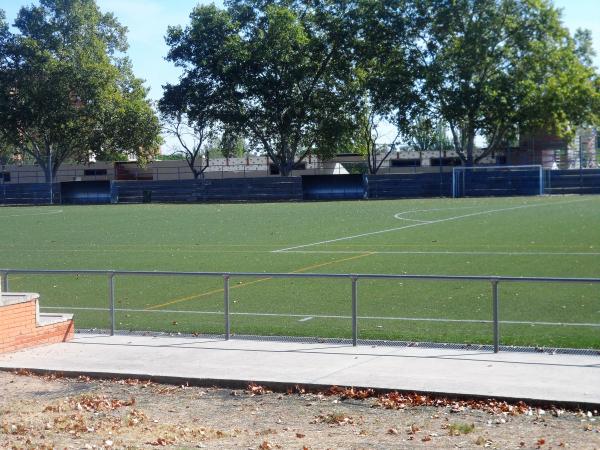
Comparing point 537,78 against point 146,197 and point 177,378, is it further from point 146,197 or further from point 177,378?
point 177,378

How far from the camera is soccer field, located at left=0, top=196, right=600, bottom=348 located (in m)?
15.4

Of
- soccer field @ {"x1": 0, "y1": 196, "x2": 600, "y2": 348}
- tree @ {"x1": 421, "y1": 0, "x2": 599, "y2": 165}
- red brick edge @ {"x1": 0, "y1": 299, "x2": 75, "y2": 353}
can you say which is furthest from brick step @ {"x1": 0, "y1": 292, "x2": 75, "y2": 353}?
tree @ {"x1": 421, "y1": 0, "x2": 599, "y2": 165}

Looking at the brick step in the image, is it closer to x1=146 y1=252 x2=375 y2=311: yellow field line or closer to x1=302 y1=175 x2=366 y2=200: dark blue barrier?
x1=146 y1=252 x2=375 y2=311: yellow field line

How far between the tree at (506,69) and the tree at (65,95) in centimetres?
2996

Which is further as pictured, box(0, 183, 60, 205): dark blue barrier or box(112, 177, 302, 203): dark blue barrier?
box(0, 183, 60, 205): dark blue barrier

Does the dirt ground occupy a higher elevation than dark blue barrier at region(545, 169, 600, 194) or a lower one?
lower

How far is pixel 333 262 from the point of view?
2664 centimetres

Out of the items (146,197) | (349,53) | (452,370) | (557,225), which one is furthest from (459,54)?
(452,370)

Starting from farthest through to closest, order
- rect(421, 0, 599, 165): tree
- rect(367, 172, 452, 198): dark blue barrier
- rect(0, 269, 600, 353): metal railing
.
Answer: rect(421, 0, 599, 165): tree
rect(367, 172, 452, 198): dark blue barrier
rect(0, 269, 600, 353): metal railing

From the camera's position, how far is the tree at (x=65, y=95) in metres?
84.1

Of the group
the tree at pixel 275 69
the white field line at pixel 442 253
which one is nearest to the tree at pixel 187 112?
the tree at pixel 275 69

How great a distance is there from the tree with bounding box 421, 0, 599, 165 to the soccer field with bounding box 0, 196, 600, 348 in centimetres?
1759

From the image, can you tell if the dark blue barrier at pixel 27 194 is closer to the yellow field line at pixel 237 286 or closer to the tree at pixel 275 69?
the tree at pixel 275 69

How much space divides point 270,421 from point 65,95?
78.2 metres
